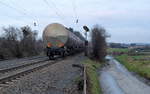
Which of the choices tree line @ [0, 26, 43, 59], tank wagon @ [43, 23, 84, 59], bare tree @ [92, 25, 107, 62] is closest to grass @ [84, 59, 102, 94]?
tank wagon @ [43, 23, 84, 59]

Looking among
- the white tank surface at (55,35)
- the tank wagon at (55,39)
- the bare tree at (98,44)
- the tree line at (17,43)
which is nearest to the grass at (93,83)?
the tank wagon at (55,39)

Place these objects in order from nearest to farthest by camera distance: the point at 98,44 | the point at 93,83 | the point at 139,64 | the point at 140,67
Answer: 1. the point at 93,83
2. the point at 140,67
3. the point at 139,64
4. the point at 98,44

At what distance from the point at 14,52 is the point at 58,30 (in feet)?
59.1

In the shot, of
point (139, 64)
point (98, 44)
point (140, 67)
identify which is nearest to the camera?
point (140, 67)

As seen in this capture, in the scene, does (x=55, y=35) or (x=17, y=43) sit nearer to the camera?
(x=55, y=35)

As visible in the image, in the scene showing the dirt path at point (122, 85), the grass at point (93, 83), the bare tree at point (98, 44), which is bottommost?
the dirt path at point (122, 85)

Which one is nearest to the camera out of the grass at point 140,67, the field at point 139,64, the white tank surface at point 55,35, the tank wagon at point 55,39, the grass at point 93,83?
the grass at point 93,83

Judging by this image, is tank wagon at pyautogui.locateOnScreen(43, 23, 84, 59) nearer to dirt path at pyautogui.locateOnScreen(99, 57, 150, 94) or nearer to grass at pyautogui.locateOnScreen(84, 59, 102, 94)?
dirt path at pyautogui.locateOnScreen(99, 57, 150, 94)

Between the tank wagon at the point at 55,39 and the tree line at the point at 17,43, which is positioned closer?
the tank wagon at the point at 55,39

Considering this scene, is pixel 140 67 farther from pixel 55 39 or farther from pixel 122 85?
pixel 122 85

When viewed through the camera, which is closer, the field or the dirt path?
the dirt path

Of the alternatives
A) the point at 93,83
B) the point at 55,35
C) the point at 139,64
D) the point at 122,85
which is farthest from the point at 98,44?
the point at 93,83

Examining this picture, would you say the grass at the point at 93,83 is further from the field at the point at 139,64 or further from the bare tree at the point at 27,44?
the bare tree at the point at 27,44

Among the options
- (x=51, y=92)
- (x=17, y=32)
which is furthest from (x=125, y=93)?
Result: (x=17, y=32)
